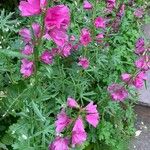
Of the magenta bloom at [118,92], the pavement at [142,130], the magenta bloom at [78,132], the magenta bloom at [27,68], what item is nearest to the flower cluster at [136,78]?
the magenta bloom at [118,92]

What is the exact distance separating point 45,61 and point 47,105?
75 centimetres

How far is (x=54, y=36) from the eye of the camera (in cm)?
160

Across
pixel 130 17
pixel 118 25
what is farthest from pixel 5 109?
pixel 130 17

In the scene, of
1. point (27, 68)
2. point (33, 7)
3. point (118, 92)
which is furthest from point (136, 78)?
point (33, 7)

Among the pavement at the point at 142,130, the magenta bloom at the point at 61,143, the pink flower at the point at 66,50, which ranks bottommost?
the pavement at the point at 142,130

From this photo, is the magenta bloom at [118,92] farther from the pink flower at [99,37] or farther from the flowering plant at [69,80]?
the pink flower at [99,37]

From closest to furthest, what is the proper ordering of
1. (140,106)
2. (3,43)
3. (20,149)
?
(20,149), (3,43), (140,106)

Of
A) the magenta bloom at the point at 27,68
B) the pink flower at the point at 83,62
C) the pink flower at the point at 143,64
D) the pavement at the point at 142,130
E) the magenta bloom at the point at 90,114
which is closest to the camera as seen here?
the magenta bloom at the point at 90,114

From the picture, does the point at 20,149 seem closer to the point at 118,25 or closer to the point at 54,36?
the point at 54,36

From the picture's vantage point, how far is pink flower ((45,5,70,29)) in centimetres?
153

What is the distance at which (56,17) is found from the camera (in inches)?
61.0

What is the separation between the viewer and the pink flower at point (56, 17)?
153cm

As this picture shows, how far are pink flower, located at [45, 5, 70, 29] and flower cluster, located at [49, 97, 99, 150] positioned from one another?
333 mm

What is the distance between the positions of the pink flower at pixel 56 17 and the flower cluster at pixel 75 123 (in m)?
0.33
